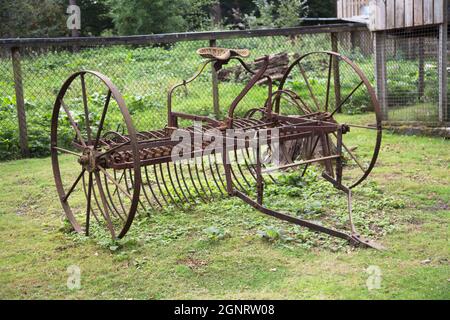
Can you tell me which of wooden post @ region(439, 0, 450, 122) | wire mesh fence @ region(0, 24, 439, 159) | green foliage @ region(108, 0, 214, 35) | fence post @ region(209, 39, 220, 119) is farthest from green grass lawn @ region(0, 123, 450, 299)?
green foliage @ region(108, 0, 214, 35)

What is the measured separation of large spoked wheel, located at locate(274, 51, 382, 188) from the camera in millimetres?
7090

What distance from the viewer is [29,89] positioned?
11188 mm

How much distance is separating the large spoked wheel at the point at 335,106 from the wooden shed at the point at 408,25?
19.4 inches

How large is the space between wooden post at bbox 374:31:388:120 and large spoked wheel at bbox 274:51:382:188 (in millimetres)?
281

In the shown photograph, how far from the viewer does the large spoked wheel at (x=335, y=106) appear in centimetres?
709

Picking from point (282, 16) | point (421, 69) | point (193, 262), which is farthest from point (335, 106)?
point (282, 16)

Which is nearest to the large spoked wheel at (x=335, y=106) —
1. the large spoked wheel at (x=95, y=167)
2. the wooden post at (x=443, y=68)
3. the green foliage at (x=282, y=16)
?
the wooden post at (x=443, y=68)

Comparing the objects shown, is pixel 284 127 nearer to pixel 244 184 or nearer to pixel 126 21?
pixel 244 184

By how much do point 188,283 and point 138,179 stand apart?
880mm

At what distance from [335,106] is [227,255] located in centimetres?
716

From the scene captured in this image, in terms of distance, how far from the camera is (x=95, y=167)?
525cm

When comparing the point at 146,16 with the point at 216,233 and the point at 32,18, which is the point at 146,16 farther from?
the point at 216,233

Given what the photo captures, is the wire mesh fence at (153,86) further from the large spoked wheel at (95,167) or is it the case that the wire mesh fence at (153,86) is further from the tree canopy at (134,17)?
the tree canopy at (134,17)


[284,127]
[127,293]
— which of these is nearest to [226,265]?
[127,293]
